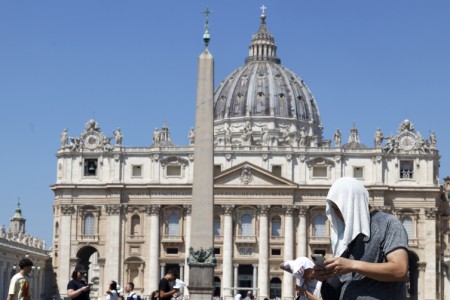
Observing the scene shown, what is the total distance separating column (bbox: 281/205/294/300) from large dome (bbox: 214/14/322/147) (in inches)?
955

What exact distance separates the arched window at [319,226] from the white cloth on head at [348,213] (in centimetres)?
8113

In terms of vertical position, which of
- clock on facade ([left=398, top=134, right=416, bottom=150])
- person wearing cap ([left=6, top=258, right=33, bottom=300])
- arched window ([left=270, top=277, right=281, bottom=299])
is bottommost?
arched window ([left=270, top=277, right=281, bottom=299])

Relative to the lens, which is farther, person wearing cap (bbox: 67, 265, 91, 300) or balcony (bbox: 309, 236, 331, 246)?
balcony (bbox: 309, 236, 331, 246)

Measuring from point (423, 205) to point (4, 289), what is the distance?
1291 inches

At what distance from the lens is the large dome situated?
115625mm

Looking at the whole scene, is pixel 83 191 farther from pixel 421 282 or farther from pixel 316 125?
pixel 316 125

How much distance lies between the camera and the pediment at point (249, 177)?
85.2 m

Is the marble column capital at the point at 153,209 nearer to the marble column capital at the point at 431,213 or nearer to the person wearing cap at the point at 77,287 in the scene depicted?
the marble column capital at the point at 431,213

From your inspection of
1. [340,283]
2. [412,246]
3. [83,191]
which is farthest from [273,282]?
[340,283]

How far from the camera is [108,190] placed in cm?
8738

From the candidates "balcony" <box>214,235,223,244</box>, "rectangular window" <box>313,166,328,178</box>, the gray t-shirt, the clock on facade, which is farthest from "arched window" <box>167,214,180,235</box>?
the gray t-shirt

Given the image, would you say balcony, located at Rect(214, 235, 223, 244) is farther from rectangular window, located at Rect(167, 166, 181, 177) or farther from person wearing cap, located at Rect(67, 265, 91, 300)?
person wearing cap, located at Rect(67, 265, 91, 300)

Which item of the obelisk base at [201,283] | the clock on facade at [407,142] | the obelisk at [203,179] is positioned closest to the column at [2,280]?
the clock on facade at [407,142]

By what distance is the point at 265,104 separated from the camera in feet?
389
